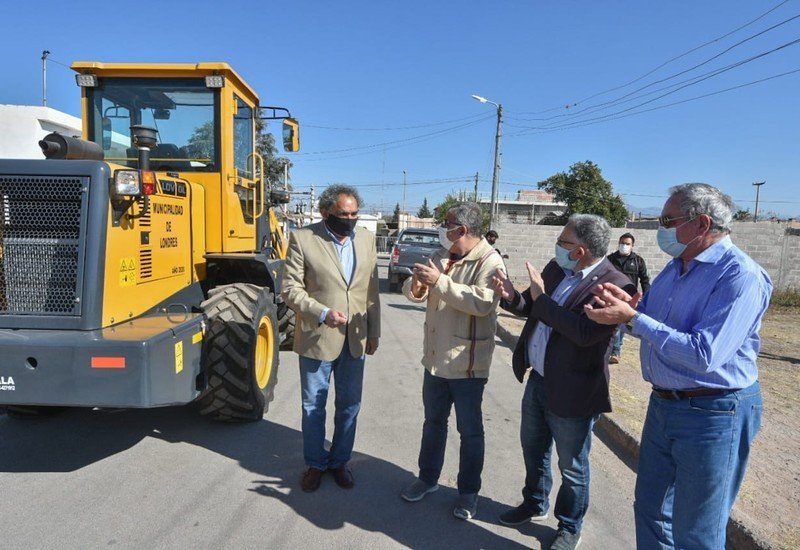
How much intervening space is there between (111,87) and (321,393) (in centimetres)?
359

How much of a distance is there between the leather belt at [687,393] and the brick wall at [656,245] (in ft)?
44.2

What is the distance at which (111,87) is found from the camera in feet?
15.7

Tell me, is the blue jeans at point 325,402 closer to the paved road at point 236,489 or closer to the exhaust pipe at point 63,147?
the paved road at point 236,489

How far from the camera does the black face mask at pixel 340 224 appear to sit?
3.38 metres

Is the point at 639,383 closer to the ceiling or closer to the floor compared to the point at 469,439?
closer to the floor

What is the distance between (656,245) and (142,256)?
13.9 metres

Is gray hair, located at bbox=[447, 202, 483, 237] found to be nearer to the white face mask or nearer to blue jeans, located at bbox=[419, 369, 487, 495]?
the white face mask

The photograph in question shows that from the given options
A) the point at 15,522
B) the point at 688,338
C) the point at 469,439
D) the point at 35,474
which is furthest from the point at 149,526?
the point at 688,338

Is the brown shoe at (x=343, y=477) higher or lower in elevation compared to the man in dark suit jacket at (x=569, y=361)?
lower

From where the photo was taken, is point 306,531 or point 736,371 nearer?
point 736,371

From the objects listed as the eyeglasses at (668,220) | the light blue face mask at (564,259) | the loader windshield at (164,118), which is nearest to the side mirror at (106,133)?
the loader windshield at (164,118)

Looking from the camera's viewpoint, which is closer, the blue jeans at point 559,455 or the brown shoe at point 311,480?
the blue jeans at point 559,455

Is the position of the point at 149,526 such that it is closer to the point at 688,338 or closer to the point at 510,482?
the point at 510,482

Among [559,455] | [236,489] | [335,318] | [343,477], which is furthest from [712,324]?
[236,489]
